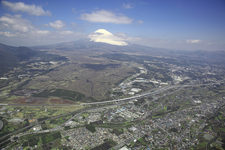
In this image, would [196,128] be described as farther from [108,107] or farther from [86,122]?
[86,122]

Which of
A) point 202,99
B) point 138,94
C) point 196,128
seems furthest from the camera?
point 138,94

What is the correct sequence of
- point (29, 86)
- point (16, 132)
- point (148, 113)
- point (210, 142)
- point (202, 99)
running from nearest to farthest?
1. point (210, 142)
2. point (16, 132)
3. point (148, 113)
4. point (202, 99)
5. point (29, 86)

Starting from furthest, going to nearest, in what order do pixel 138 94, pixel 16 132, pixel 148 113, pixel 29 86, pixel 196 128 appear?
pixel 29 86 < pixel 138 94 < pixel 148 113 < pixel 196 128 < pixel 16 132

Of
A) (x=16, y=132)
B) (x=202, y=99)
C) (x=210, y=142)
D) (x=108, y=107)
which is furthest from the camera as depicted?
(x=202, y=99)

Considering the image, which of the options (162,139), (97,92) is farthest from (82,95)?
(162,139)

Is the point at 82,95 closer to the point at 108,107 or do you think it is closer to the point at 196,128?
the point at 108,107

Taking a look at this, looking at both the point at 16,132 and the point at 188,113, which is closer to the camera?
the point at 16,132

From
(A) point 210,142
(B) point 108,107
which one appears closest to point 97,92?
(B) point 108,107

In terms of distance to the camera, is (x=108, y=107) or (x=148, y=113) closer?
(x=148, y=113)
